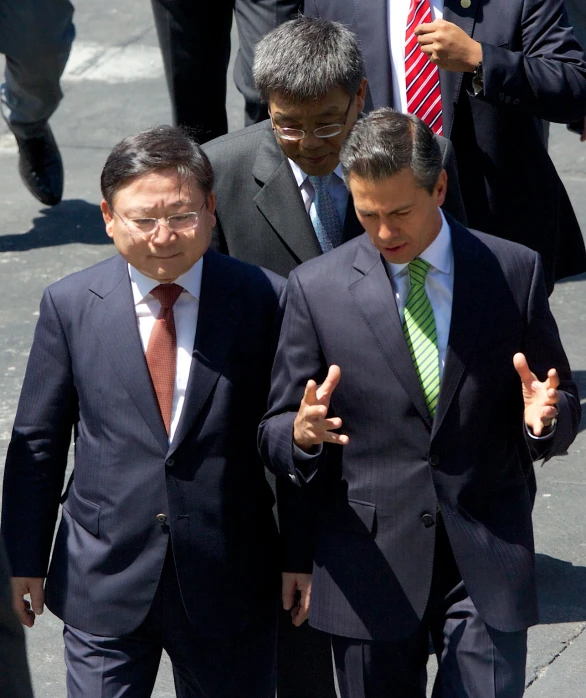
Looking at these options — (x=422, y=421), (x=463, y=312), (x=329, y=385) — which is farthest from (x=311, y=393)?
(x=463, y=312)

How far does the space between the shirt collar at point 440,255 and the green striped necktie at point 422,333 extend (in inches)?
0.7

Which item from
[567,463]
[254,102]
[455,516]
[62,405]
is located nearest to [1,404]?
[254,102]

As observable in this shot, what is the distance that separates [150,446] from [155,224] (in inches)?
20.4

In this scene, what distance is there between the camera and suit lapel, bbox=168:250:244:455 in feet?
10.9

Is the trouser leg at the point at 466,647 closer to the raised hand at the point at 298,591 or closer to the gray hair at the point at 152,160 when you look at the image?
the raised hand at the point at 298,591

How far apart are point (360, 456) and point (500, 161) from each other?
1678 millimetres

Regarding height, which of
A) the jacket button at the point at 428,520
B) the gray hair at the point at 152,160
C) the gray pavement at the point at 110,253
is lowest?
the gray pavement at the point at 110,253

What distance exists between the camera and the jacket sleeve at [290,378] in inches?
126

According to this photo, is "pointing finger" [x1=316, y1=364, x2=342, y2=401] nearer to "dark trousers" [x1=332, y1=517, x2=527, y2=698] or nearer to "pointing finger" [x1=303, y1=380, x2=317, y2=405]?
"pointing finger" [x1=303, y1=380, x2=317, y2=405]

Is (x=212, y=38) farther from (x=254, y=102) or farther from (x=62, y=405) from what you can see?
(x=62, y=405)

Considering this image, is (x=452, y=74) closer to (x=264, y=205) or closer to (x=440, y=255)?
(x=264, y=205)

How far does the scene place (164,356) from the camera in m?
3.36

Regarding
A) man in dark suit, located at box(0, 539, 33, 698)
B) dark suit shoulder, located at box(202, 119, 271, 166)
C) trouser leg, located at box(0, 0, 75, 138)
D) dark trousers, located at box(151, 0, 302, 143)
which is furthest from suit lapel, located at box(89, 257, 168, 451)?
trouser leg, located at box(0, 0, 75, 138)

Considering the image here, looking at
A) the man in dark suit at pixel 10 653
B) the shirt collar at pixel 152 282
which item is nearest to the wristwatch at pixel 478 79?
the shirt collar at pixel 152 282
